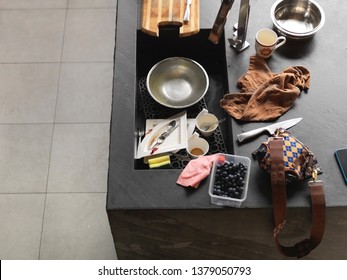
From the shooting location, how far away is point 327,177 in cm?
155

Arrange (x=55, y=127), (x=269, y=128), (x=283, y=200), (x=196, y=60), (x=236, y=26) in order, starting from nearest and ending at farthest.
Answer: (x=283, y=200)
(x=269, y=128)
(x=236, y=26)
(x=196, y=60)
(x=55, y=127)

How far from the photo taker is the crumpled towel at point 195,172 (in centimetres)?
154

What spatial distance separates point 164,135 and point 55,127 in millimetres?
1023

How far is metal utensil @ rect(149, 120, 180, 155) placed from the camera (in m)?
1.74

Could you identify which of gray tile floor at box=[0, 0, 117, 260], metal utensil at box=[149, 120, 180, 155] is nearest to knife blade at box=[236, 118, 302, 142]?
metal utensil at box=[149, 120, 180, 155]

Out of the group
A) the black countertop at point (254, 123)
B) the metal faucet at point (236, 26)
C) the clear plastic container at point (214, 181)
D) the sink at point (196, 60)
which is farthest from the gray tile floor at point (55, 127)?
the metal faucet at point (236, 26)

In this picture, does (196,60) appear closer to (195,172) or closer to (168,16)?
(168,16)

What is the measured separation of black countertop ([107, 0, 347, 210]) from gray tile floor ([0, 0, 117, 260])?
765 millimetres

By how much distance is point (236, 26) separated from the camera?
6.24 feet

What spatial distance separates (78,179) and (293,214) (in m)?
1.27

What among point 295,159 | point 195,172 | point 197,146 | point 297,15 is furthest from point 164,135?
point 297,15

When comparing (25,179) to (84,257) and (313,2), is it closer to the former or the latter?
(84,257)

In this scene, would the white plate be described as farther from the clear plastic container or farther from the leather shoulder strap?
the leather shoulder strap

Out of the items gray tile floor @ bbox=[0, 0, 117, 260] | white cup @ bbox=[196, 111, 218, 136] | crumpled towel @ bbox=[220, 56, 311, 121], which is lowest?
gray tile floor @ bbox=[0, 0, 117, 260]
